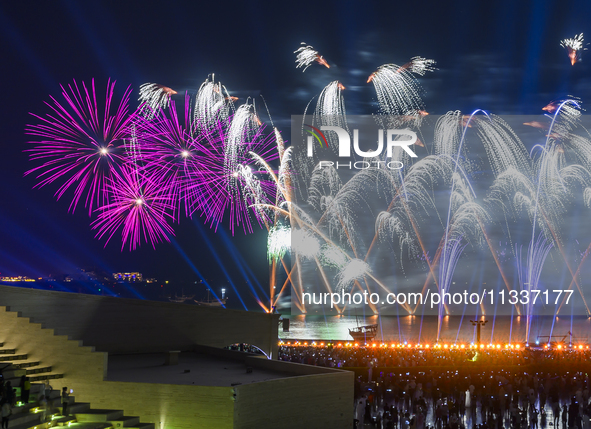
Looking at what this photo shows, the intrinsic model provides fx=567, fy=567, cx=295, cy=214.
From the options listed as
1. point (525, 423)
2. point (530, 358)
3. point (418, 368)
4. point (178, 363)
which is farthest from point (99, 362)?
point (530, 358)

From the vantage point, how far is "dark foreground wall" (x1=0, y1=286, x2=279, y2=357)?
68.7ft

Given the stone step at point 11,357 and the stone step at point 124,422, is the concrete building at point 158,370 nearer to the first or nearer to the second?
the stone step at point 11,357

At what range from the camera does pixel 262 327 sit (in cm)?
2902

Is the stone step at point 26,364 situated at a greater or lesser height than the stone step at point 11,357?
lesser

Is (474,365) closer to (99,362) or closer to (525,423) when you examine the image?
(525,423)

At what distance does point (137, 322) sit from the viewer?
24.4 metres

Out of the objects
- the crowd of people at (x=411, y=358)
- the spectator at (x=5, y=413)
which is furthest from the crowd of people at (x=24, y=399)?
the crowd of people at (x=411, y=358)

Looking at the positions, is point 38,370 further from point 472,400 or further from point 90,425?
point 472,400

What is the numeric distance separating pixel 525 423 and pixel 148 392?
487 inches

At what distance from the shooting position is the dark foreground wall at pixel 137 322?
20.9 metres

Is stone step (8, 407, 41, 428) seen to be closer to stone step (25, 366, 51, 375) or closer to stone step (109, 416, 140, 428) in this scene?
stone step (109, 416, 140, 428)

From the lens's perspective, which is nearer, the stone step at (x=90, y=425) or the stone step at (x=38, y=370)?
the stone step at (x=90, y=425)

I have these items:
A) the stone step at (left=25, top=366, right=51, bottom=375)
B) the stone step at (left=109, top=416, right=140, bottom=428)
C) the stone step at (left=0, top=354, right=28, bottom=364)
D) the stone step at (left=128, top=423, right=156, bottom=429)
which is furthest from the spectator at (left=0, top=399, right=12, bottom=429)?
the stone step at (left=0, top=354, right=28, bottom=364)

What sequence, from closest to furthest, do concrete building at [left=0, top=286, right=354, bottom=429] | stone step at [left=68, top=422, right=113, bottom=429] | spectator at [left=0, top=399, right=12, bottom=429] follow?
1. spectator at [left=0, top=399, right=12, bottom=429]
2. stone step at [left=68, top=422, right=113, bottom=429]
3. concrete building at [left=0, top=286, right=354, bottom=429]
